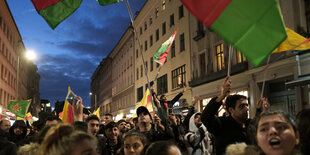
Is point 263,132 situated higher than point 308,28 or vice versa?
point 308,28

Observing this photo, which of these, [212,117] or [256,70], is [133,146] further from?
[256,70]

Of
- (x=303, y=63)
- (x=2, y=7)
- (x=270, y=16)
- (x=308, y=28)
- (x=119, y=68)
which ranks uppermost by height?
(x=2, y=7)

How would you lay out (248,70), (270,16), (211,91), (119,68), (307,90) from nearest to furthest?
(270,16)
(307,90)
(248,70)
(211,91)
(119,68)

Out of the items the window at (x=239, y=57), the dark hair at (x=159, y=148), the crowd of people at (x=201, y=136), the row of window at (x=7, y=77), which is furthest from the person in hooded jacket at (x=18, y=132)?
the row of window at (x=7, y=77)

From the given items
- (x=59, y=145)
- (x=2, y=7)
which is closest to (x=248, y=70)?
(x=59, y=145)

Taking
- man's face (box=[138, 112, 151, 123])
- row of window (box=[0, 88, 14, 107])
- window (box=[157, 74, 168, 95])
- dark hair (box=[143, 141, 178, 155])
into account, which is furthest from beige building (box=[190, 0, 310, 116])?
row of window (box=[0, 88, 14, 107])

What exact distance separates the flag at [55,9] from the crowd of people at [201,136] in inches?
68.5

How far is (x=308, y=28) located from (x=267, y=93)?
4539 mm

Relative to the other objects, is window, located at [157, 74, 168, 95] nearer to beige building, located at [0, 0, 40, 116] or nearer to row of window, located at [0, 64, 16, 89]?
beige building, located at [0, 0, 40, 116]

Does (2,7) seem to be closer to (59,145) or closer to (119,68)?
(119,68)

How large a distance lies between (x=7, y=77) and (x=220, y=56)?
34332 millimetres

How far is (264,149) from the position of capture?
113 inches

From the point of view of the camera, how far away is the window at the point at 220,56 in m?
21.4

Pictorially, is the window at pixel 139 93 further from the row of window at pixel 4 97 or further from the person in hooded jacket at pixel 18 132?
the person in hooded jacket at pixel 18 132
